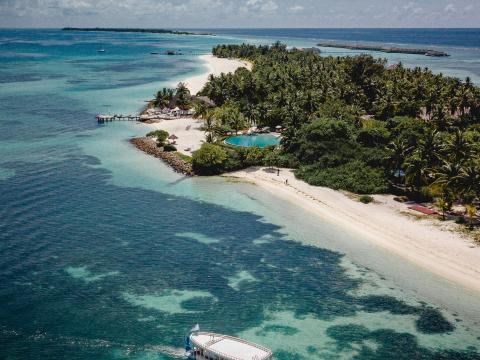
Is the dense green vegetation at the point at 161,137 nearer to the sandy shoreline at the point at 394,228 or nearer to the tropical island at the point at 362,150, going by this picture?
the tropical island at the point at 362,150

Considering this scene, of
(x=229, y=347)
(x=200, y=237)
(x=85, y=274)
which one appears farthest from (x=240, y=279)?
(x=85, y=274)

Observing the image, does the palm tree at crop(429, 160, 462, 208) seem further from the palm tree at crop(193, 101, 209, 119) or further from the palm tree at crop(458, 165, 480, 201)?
the palm tree at crop(193, 101, 209, 119)

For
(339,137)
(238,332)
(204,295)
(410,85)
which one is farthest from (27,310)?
(410,85)

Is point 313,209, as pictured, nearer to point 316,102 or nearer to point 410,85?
point 316,102

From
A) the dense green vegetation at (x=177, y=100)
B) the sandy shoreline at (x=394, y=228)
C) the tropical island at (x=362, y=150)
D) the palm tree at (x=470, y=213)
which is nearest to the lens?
the sandy shoreline at (x=394, y=228)

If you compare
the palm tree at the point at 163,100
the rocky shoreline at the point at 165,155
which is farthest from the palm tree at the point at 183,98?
the rocky shoreline at the point at 165,155

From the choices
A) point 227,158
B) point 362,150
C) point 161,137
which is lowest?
point 227,158

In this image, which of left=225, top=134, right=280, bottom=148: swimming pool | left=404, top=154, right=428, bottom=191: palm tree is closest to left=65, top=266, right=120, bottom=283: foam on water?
left=404, top=154, right=428, bottom=191: palm tree

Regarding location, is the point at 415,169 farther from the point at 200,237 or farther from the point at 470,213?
the point at 200,237
